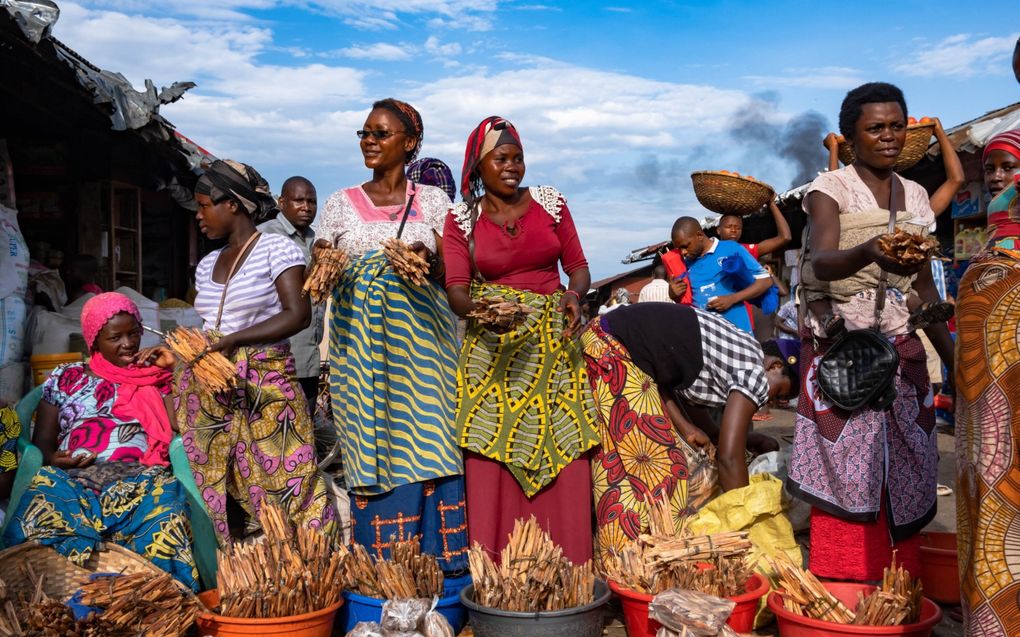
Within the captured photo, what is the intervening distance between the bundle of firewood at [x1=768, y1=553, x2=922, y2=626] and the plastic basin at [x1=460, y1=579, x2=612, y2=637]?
0.70m

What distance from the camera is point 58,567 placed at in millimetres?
3512

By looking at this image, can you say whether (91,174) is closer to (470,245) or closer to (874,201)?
(470,245)

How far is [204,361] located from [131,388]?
2.26ft

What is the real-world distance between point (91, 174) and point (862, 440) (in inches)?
287

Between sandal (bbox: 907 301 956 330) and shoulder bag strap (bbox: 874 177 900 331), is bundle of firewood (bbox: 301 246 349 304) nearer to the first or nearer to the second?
shoulder bag strap (bbox: 874 177 900 331)

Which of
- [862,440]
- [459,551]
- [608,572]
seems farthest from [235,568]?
[862,440]

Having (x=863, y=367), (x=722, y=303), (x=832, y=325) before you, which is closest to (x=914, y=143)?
(x=832, y=325)

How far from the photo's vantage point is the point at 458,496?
391 cm

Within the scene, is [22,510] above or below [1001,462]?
below

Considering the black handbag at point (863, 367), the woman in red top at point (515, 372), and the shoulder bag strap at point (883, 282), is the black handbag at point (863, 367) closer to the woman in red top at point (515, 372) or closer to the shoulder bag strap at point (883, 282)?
the shoulder bag strap at point (883, 282)

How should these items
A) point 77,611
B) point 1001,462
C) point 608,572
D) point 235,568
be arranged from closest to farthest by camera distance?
1. point 1001,462
2. point 77,611
3. point 235,568
4. point 608,572

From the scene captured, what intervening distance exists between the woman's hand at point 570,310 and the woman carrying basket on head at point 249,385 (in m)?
1.15

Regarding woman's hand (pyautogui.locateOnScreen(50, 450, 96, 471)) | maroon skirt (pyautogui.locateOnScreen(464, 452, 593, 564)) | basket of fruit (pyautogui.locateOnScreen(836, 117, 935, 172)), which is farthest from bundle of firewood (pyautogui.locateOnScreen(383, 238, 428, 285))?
basket of fruit (pyautogui.locateOnScreen(836, 117, 935, 172))

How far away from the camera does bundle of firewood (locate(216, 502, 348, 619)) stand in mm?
3305
